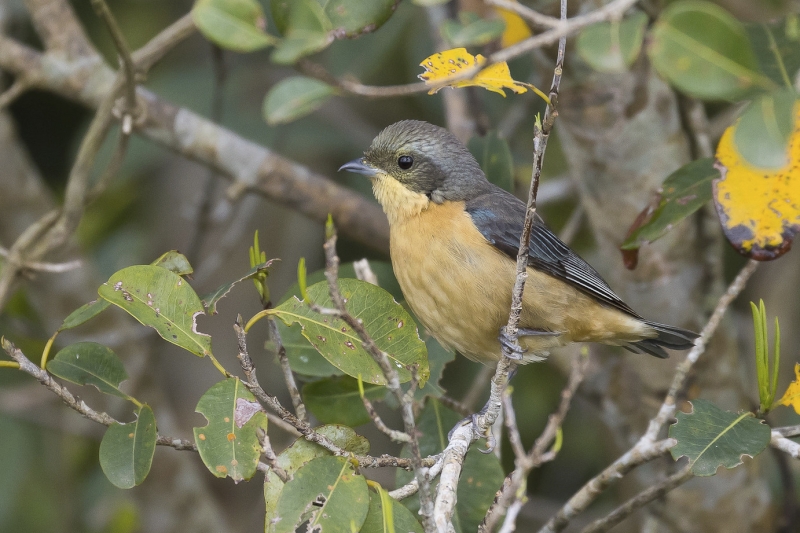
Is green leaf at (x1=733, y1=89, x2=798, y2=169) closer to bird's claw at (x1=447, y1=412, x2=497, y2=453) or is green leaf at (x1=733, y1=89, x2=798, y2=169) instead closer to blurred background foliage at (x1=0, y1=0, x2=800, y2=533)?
bird's claw at (x1=447, y1=412, x2=497, y2=453)

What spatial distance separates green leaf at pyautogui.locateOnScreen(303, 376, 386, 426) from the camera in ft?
11.1

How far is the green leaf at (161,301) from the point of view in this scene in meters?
2.43

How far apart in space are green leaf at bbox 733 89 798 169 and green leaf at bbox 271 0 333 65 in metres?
0.92

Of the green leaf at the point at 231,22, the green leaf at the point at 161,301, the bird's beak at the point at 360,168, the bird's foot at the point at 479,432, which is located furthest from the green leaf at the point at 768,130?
the bird's beak at the point at 360,168

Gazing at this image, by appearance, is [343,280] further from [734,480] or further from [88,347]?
[734,480]

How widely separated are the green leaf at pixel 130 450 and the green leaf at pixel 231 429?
222 mm

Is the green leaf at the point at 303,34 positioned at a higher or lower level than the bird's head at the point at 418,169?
higher

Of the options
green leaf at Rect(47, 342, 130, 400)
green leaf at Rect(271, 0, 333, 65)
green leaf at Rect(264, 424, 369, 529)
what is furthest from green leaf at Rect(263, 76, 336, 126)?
green leaf at Rect(47, 342, 130, 400)

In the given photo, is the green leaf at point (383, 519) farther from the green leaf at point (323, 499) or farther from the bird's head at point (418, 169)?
the bird's head at point (418, 169)

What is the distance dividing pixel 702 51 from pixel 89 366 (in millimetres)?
2084

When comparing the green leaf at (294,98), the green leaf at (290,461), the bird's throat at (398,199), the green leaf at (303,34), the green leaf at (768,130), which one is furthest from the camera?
the bird's throat at (398,199)

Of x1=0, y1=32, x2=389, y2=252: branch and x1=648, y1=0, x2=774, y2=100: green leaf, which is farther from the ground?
x1=648, y1=0, x2=774, y2=100: green leaf

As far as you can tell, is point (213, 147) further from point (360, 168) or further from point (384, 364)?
point (384, 364)

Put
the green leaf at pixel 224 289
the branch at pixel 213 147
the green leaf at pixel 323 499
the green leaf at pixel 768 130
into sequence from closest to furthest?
the green leaf at pixel 768 130
the green leaf at pixel 323 499
the green leaf at pixel 224 289
the branch at pixel 213 147
